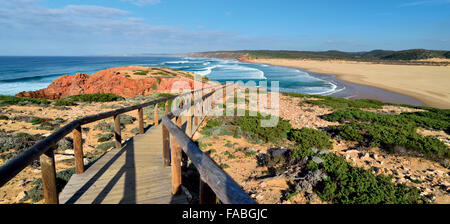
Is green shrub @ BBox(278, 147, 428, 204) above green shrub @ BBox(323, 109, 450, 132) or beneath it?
beneath

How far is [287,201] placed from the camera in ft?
15.7

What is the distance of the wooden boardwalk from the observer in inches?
132

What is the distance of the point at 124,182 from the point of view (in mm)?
3865

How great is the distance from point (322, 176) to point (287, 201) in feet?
4.06

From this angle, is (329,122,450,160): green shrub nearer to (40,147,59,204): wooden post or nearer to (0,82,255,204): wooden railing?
(0,82,255,204): wooden railing

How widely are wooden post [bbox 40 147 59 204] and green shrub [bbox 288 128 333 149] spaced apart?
666 cm

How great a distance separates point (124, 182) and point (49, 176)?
126cm

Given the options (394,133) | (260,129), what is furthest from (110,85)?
(394,133)

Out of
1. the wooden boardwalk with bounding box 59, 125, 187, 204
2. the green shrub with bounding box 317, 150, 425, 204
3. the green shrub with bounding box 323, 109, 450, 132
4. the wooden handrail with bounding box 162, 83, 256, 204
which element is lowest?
the green shrub with bounding box 317, 150, 425, 204

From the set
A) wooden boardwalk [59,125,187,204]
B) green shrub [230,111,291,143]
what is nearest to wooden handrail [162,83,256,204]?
wooden boardwalk [59,125,187,204]

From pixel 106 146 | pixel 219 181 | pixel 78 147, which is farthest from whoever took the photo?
pixel 106 146

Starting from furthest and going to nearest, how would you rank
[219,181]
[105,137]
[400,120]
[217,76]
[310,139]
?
[217,76]
[400,120]
[310,139]
[105,137]
[219,181]

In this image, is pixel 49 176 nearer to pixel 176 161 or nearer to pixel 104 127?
pixel 176 161
